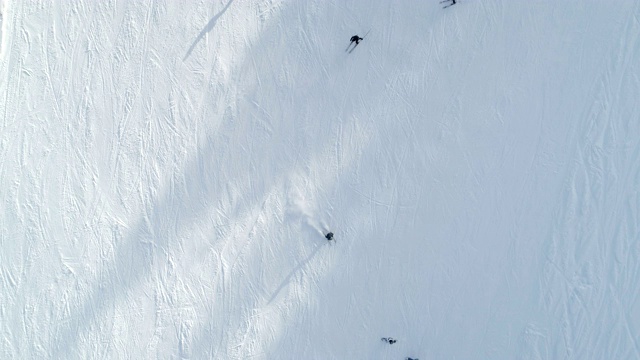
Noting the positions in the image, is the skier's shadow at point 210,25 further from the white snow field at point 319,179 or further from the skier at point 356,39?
the skier at point 356,39

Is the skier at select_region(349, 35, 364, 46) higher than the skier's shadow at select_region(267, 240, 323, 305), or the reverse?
the skier at select_region(349, 35, 364, 46)

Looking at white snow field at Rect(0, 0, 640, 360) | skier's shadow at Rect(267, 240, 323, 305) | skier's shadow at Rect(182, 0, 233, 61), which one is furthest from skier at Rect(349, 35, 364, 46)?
skier's shadow at Rect(267, 240, 323, 305)

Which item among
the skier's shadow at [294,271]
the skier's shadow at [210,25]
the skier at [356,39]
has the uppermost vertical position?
the skier's shadow at [210,25]

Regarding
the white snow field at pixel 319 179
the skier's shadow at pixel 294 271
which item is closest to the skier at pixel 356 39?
the white snow field at pixel 319 179

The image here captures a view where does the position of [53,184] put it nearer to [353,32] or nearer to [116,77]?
[116,77]

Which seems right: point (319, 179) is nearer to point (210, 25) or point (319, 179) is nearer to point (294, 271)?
point (294, 271)

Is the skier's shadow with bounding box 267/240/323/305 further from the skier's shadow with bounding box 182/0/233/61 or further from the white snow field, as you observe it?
the skier's shadow with bounding box 182/0/233/61

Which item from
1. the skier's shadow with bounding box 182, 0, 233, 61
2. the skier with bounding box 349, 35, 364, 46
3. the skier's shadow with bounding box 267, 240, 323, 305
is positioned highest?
the skier's shadow with bounding box 182, 0, 233, 61

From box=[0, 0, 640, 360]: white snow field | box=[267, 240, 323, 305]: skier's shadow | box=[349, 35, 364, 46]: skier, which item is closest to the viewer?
box=[0, 0, 640, 360]: white snow field

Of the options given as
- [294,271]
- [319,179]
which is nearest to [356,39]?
[319,179]

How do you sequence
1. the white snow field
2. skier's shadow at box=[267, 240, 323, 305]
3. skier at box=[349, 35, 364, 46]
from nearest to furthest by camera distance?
the white snow field
skier at box=[349, 35, 364, 46]
skier's shadow at box=[267, 240, 323, 305]
